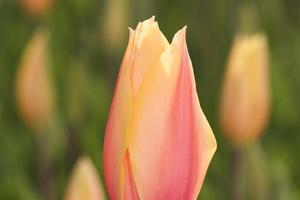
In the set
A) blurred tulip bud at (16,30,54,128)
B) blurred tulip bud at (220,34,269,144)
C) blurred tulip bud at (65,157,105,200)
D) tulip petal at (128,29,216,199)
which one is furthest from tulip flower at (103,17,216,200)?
blurred tulip bud at (16,30,54,128)

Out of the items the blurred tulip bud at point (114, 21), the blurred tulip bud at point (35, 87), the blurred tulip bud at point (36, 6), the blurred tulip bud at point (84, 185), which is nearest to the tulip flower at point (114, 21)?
the blurred tulip bud at point (114, 21)

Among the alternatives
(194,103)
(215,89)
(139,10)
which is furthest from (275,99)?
(194,103)

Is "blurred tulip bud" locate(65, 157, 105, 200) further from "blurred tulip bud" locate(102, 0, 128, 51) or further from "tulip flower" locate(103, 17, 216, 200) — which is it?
"blurred tulip bud" locate(102, 0, 128, 51)

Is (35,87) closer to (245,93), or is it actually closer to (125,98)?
(245,93)

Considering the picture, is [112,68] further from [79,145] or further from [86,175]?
[86,175]

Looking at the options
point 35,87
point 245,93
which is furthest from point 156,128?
point 35,87

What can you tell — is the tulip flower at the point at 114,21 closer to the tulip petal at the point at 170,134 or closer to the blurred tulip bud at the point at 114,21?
the blurred tulip bud at the point at 114,21

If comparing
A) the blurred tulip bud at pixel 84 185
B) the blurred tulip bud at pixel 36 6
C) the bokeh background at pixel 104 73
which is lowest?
the bokeh background at pixel 104 73
